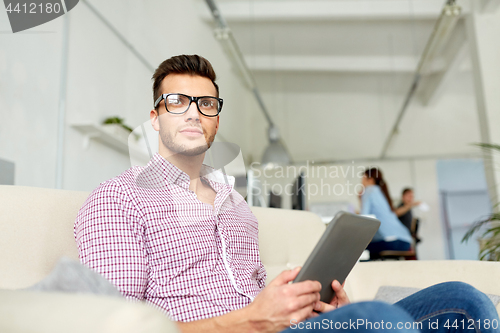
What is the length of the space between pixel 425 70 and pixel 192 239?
17.9 ft

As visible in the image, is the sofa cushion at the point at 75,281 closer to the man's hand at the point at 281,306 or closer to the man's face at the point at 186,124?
the man's hand at the point at 281,306

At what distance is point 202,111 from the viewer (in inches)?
50.4

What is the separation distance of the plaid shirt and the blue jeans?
29 cm

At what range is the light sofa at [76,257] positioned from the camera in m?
0.48

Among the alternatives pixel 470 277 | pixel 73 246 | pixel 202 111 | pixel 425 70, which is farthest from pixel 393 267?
pixel 425 70

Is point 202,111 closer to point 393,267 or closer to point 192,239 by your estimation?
point 192,239

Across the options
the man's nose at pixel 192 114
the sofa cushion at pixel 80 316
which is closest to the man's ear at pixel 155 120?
the man's nose at pixel 192 114

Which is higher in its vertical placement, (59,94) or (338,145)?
(338,145)

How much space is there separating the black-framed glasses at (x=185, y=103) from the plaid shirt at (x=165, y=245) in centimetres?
18

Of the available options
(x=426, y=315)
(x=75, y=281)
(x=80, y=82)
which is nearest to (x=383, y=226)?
(x=80, y=82)

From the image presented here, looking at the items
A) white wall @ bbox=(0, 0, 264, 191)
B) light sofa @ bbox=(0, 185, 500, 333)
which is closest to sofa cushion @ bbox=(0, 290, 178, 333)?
light sofa @ bbox=(0, 185, 500, 333)

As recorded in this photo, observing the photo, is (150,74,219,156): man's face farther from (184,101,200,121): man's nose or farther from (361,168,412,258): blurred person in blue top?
(361,168,412,258): blurred person in blue top

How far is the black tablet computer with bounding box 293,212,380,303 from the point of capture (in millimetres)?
832

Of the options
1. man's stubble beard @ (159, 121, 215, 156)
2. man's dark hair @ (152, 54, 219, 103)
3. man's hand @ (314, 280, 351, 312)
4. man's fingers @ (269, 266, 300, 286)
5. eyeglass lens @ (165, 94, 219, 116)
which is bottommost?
man's hand @ (314, 280, 351, 312)
